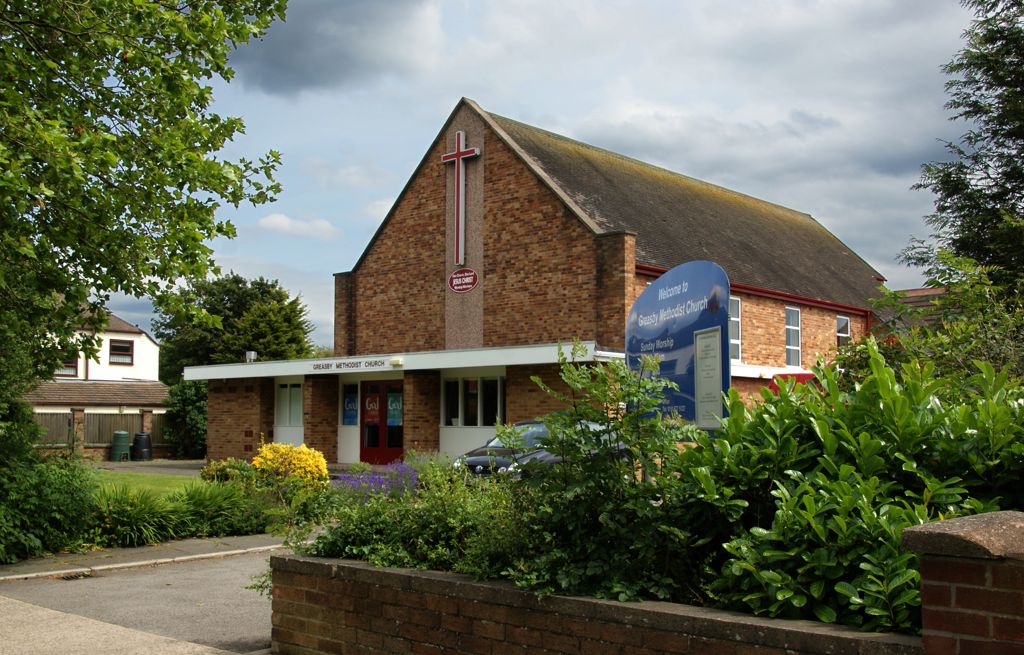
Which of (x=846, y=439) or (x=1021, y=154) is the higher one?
(x=1021, y=154)

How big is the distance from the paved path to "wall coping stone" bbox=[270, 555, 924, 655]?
5.61ft

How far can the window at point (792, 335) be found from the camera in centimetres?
3222

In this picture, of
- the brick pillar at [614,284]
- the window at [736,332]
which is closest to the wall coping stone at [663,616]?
the brick pillar at [614,284]

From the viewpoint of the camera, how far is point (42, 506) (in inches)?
497

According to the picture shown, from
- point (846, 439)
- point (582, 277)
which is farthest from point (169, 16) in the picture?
point (582, 277)

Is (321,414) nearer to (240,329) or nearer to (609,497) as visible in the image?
(240,329)

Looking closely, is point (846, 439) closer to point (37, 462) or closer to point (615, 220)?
point (37, 462)

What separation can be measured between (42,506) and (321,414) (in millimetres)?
19344

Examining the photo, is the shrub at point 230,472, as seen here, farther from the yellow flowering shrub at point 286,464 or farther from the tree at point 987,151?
the tree at point 987,151

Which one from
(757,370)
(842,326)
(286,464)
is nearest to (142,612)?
(286,464)

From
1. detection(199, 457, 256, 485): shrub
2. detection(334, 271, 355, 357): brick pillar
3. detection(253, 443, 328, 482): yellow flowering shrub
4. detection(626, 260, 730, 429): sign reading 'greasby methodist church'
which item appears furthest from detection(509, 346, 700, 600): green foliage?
detection(334, 271, 355, 357): brick pillar

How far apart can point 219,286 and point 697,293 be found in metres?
49.6

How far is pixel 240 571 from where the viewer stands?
11.8 meters

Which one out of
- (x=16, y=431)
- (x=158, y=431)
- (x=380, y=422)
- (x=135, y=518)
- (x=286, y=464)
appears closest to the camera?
(x=16, y=431)
